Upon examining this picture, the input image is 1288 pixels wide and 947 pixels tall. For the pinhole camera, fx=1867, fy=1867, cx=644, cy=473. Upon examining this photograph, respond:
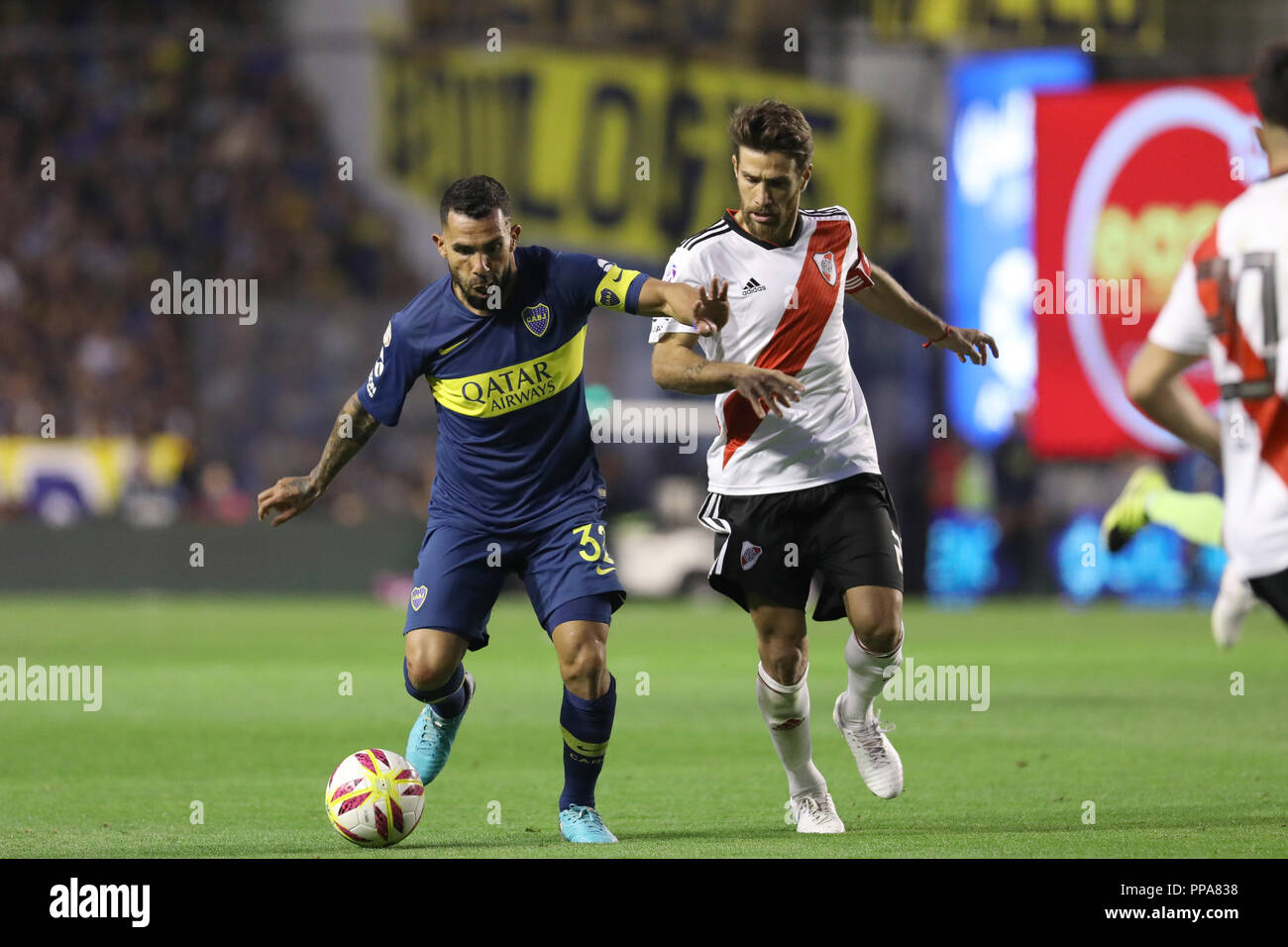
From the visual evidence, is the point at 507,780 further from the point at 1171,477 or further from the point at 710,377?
the point at 1171,477

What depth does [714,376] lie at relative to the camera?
5.68 metres

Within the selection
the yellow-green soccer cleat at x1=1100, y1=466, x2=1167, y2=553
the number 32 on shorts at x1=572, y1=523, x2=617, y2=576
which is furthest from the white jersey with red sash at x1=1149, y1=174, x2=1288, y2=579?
the yellow-green soccer cleat at x1=1100, y1=466, x2=1167, y2=553

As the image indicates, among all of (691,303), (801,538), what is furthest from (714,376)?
(801,538)

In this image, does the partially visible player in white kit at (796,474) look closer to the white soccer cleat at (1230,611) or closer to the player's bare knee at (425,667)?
the player's bare knee at (425,667)

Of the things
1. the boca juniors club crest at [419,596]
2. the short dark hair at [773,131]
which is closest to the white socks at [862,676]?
the boca juniors club crest at [419,596]

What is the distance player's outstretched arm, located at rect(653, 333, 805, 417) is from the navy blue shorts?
0.69m

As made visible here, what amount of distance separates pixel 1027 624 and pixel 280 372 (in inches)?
338

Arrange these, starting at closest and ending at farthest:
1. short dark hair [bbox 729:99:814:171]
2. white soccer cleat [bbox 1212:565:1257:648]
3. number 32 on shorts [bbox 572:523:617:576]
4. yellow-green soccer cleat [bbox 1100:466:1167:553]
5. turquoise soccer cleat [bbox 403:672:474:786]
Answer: white soccer cleat [bbox 1212:565:1257:648] < short dark hair [bbox 729:99:814:171] < number 32 on shorts [bbox 572:523:617:576] < turquoise soccer cleat [bbox 403:672:474:786] < yellow-green soccer cleat [bbox 1100:466:1167:553]

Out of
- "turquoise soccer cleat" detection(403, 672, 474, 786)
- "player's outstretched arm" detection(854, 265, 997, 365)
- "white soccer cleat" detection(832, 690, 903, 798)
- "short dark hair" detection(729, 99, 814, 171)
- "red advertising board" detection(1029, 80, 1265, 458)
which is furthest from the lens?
"red advertising board" detection(1029, 80, 1265, 458)

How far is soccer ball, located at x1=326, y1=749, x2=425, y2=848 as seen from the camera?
6129 millimetres

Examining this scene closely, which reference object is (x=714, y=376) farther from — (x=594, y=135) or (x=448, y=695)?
(x=594, y=135)

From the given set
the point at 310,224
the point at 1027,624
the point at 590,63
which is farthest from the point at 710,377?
the point at 310,224

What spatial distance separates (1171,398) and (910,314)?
101 inches

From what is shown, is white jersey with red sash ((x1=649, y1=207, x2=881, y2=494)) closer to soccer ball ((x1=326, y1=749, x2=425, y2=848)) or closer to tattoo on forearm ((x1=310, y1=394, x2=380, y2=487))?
tattoo on forearm ((x1=310, y1=394, x2=380, y2=487))
